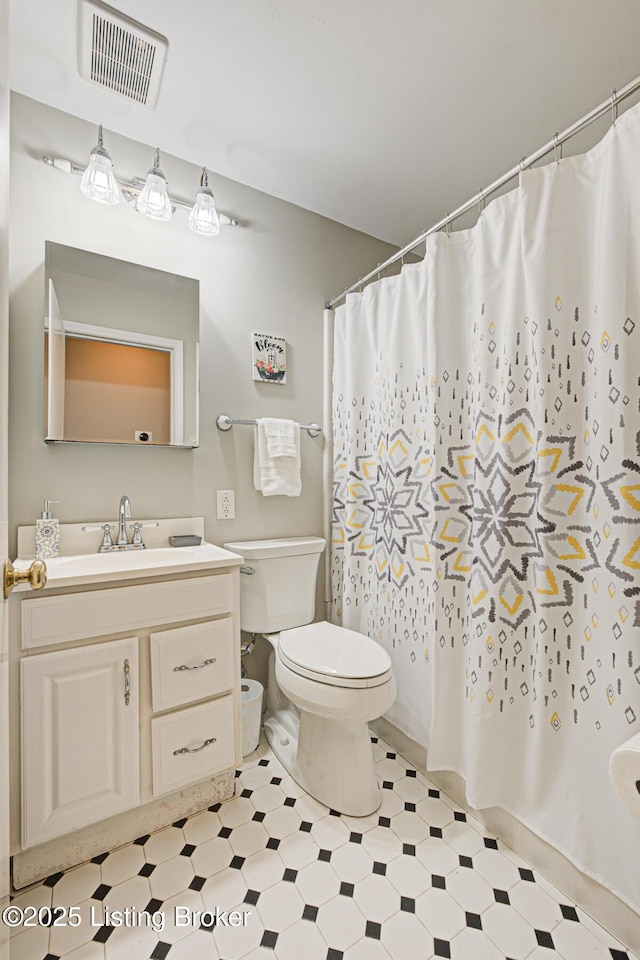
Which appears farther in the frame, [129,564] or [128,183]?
[128,183]

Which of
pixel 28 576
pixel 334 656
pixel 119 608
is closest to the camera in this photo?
pixel 28 576

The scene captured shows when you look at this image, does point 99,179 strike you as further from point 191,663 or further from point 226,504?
point 191,663

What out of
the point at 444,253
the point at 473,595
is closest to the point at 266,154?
the point at 444,253

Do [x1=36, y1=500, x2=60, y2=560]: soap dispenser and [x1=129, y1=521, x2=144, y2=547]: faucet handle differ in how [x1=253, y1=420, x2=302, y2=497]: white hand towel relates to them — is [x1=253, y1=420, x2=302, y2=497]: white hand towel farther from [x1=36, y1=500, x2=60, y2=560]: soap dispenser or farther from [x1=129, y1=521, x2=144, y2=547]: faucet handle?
[x1=36, y1=500, x2=60, y2=560]: soap dispenser

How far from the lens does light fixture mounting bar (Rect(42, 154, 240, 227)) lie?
5.25 ft

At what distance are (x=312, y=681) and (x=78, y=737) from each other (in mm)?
688

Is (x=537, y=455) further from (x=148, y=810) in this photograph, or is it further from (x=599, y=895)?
(x=148, y=810)

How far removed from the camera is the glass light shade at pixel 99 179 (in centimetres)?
153

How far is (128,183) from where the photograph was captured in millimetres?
1750

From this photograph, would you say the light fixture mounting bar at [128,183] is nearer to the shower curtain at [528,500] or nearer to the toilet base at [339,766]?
the shower curtain at [528,500]

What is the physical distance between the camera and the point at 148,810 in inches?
56.6

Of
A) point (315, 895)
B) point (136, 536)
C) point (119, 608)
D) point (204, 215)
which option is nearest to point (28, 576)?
point (119, 608)

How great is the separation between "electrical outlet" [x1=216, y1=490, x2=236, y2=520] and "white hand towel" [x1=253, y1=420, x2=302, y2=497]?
0.12 m

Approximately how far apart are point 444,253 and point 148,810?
6.76 feet
